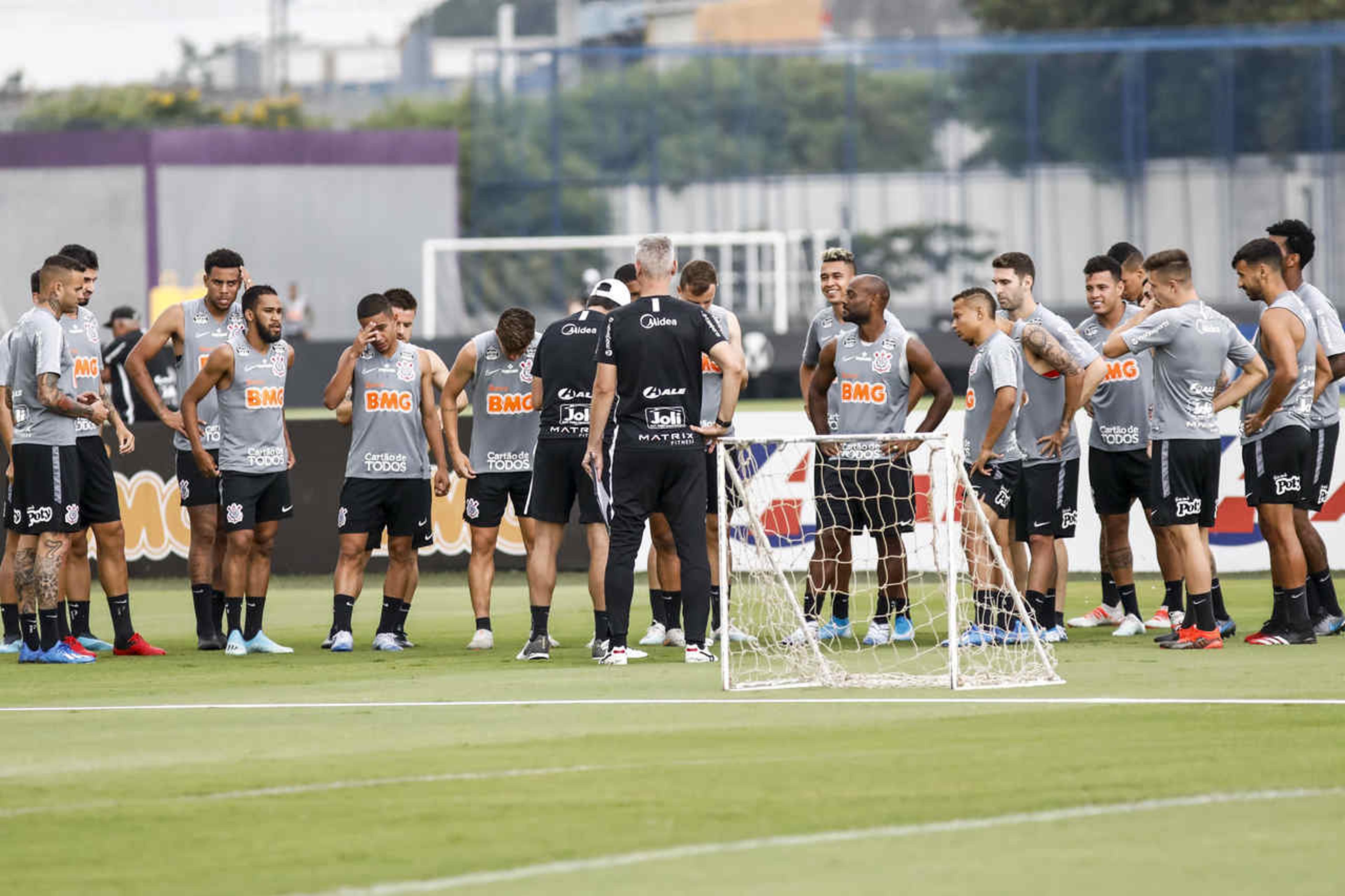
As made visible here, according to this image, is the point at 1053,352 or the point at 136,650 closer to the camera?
the point at 1053,352

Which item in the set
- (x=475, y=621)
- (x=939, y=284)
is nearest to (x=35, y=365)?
(x=475, y=621)

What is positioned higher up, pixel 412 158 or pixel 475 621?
pixel 412 158

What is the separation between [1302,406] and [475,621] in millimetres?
5138

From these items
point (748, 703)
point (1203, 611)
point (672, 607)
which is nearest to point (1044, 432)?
point (1203, 611)

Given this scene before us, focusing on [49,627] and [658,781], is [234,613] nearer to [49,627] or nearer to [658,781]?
[49,627]

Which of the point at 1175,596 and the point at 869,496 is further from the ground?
the point at 869,496

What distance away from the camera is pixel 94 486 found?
12.2m

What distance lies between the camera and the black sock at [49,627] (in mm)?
12047

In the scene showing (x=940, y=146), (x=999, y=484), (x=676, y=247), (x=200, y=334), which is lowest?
(x=999, y=484)

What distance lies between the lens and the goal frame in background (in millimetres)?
47438

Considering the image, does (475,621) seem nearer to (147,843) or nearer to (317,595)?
(317,595)

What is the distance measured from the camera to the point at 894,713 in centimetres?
906

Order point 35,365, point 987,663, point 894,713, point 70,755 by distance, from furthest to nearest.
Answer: point 35,365
point 987,663
point 894,713
point 70,755

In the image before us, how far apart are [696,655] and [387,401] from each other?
277cm
